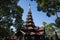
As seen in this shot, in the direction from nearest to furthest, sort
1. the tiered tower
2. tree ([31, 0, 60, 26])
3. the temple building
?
tree ([31, 0, 60, 26]) → the temple building → the tiered tower

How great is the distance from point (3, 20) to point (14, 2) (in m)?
3.93

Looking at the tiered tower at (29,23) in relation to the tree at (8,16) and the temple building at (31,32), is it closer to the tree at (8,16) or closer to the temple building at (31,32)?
the temple building at (31,32)

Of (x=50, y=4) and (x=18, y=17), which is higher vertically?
(x=50, y=4)

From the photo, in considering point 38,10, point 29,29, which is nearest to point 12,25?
point 38,10

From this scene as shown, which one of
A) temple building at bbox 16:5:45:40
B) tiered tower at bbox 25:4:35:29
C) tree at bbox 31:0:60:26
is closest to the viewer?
tree at bbox 31:0:60:26

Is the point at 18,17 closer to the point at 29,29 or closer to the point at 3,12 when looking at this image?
the point at 3,12

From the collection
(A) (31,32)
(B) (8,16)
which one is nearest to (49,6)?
(B) (8,16)

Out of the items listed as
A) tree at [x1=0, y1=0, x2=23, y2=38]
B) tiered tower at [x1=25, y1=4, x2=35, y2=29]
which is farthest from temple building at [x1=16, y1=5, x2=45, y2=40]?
tree at [x1=0, y1=0, x2=23, y2=38]

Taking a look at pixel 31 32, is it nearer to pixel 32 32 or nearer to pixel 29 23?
pixel 32 32

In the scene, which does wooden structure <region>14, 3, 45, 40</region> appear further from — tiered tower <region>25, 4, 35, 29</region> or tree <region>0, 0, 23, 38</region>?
tree <region>0, 0, 23, 38</region>

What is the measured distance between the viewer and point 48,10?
1191 inches

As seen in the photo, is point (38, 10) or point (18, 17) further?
point (18, 17)

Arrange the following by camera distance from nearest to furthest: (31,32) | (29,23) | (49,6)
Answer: (49,6), (31,32), (29,23)

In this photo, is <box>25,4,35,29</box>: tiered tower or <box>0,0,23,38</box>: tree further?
<box>25,4,35,29</box>: tiered tower
